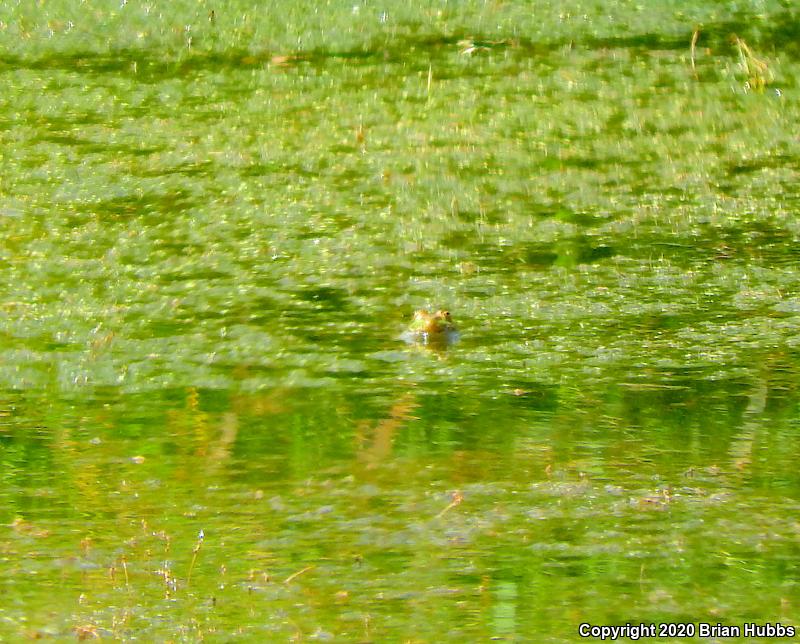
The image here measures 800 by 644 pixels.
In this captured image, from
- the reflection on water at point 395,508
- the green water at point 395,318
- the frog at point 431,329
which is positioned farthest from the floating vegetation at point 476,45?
the reflection on water at point 395,508

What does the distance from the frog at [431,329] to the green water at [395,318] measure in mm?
32

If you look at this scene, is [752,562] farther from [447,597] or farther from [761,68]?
[761,68]

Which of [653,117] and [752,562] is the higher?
[653,117]

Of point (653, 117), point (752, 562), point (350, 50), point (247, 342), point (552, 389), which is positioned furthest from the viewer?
point (350, 50)

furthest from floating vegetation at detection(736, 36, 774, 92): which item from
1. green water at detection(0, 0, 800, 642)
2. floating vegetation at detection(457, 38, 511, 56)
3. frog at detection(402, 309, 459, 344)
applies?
frog at detection(402, 309, 459, 344)

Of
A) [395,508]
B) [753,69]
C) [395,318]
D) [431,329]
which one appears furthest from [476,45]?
[395,508]

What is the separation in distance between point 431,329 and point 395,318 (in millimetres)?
172

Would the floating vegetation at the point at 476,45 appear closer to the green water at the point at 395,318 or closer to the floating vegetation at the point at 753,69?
the green water at the point at 395,318

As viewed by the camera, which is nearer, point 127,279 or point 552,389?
point 552,389

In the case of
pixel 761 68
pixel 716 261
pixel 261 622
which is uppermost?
pixel 761 68

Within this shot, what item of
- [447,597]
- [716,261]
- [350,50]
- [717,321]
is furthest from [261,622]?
[350,50]

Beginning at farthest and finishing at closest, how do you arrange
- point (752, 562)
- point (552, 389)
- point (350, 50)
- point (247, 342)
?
1. point (350, 50)
2. point (247, 342)
3. point (552, 389)
4. point (752, 562)

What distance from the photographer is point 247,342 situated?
307 centimetres

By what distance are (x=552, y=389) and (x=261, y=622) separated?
2.91ft
